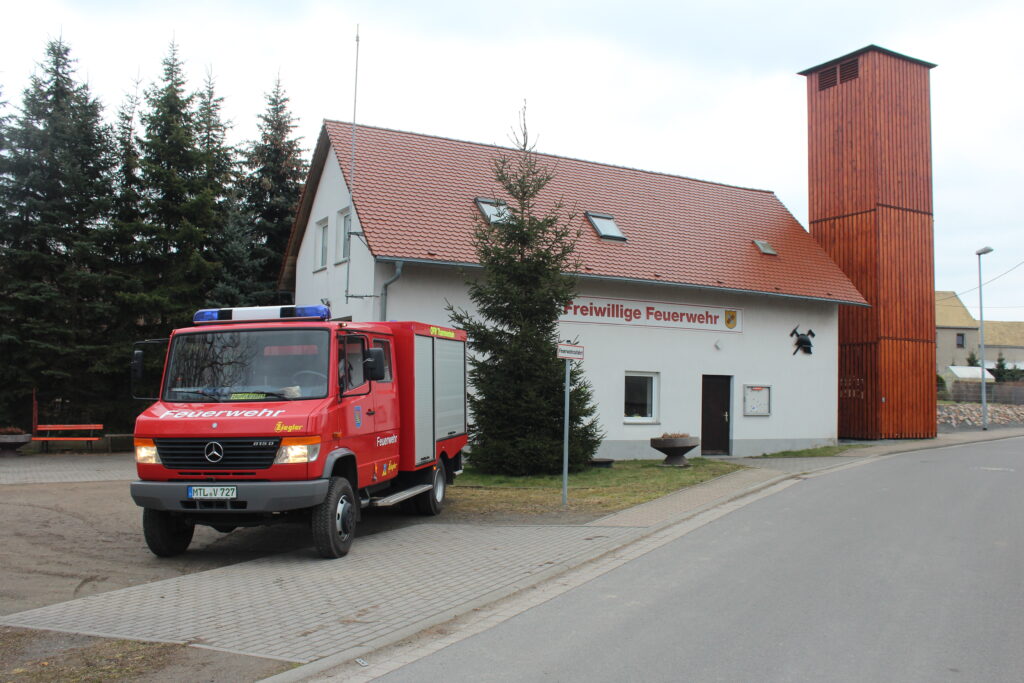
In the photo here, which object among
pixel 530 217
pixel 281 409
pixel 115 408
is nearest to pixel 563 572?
pixel 281 409

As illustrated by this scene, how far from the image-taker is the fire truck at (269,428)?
8.17m

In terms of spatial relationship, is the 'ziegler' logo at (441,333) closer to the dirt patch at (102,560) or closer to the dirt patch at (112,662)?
the dirt patch at (102,560)

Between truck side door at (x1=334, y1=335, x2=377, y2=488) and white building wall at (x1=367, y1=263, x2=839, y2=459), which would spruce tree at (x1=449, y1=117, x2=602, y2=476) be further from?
truck side door at (x1=334, y1=335, x2=377, y2=488)

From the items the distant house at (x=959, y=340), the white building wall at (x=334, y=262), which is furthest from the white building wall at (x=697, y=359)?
the distant house at (x=959, y=340)

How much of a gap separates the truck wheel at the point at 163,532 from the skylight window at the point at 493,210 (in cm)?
911

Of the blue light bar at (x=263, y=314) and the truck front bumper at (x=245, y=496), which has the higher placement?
the blue light bar at (x=263, y=314)

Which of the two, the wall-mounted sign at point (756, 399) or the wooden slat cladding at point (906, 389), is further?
the wooden slat cladding at point (906, 389)

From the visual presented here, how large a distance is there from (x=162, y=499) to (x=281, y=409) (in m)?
1.44

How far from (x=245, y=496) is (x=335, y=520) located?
94 centimetres

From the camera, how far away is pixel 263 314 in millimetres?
9398

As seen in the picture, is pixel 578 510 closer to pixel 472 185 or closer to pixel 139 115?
pixel 472 185

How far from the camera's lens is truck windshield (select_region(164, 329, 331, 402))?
344 inches

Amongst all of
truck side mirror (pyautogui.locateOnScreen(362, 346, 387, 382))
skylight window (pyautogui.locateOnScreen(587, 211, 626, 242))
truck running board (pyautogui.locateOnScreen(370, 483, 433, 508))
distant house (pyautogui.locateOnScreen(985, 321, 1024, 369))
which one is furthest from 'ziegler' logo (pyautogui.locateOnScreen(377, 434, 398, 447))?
distant house (pyautogui.locateOnScreen(985, 321, 1024, 369))

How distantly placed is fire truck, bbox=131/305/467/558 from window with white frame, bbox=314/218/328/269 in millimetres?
11660
